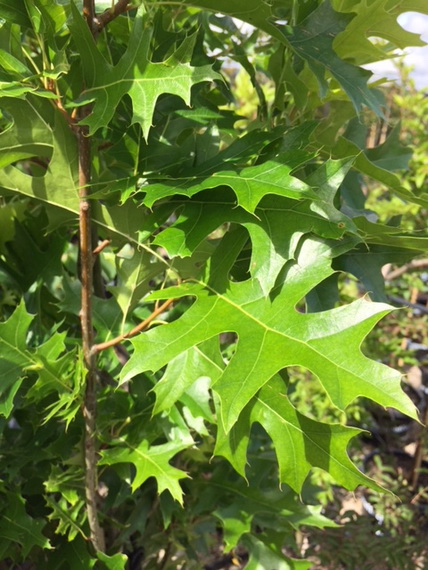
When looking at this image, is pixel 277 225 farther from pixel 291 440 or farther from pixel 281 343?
pixel 291 440

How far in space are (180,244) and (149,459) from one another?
0.33 meters

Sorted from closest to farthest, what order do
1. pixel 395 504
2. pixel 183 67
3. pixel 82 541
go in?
1. pixel 183 67
2. pixel 82 541
3. pixel 395 504

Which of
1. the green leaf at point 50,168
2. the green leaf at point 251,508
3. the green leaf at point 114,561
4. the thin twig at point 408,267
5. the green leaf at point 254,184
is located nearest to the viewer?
the green leaf at point 254,184

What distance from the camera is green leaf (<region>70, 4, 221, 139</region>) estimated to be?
2.00 ft

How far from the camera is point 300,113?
2.65 ft

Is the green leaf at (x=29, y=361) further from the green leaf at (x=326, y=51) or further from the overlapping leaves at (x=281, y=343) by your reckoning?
the green leaf at (x=326, y=51)

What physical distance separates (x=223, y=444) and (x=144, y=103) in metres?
0.40

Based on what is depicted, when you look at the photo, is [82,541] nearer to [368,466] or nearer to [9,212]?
[9,212]

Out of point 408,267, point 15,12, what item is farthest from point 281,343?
point 408,267

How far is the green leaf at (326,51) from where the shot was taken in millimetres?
709

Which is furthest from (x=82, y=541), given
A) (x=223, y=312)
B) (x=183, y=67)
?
(x=183, y=67)

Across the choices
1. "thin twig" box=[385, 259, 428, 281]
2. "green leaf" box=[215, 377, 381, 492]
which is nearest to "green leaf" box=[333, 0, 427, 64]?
"green leaf" box=[215, 377, 381, 492]

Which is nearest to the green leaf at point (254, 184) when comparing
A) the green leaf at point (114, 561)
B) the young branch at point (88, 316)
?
the young branch at point (88, 316)

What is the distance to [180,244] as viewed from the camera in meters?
0.65
